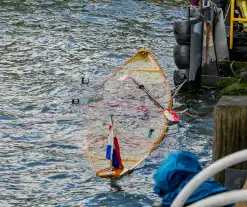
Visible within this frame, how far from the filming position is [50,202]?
34.5ft

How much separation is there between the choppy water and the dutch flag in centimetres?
30

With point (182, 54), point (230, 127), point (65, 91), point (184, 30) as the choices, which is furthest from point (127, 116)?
point (230, 127)

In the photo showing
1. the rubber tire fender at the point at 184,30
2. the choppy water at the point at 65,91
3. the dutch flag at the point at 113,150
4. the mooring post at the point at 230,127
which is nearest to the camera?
the mooring post at the point at 230,127

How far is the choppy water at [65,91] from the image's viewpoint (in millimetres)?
10953

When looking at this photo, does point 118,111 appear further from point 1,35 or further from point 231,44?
point 1,35

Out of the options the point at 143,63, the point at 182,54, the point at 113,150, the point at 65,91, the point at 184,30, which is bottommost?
the point at 65,91

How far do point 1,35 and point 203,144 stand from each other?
13.2 m

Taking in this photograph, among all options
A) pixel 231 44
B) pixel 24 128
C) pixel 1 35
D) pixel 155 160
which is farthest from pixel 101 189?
pixel 1 35

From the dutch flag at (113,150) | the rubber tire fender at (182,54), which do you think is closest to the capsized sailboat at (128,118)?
the dutch flag at (113,150)

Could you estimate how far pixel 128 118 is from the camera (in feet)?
45.2

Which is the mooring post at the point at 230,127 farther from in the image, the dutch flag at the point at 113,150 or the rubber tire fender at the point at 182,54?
the rubber tire fender at the point at 182,54

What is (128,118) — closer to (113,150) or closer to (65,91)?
(113,150)

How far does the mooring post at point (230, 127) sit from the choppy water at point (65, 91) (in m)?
5.00

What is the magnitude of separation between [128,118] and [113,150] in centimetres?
345
